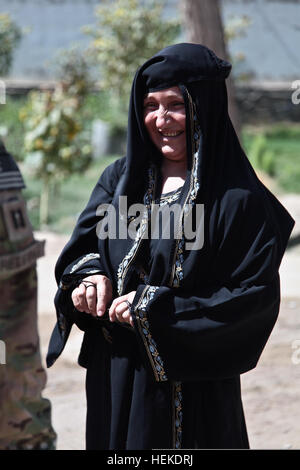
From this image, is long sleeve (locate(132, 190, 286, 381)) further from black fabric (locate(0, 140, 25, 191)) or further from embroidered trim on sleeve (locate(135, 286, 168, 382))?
black fabric (locate(0, 140, 25, 191))

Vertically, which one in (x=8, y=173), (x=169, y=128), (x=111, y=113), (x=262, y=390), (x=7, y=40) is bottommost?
(x=262, y=390)

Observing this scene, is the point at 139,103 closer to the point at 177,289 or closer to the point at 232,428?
the point at 177,289

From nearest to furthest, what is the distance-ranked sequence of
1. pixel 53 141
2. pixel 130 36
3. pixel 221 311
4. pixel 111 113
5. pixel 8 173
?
pixel 221 311 < pixel 8 173 < pixel 53 141 < pixel 130 36 < pixel 111 113

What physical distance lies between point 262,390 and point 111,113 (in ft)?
33.7

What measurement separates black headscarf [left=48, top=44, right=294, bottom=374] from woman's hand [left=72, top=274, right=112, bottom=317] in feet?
0.43

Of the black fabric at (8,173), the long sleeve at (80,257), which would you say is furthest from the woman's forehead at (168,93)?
the black fabric at (8,173)

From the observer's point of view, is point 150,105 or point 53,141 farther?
point 53,141

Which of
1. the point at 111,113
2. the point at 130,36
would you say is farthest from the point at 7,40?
the point at 130,36

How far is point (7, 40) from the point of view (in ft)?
50.1

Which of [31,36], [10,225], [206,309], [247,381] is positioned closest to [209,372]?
[206,309]

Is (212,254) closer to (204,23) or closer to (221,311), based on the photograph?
(221,311)

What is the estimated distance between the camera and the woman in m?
2.06

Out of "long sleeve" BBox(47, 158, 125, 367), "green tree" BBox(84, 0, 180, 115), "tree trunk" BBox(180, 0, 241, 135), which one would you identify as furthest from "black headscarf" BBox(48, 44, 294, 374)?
"green tree" BBox(84, 0, 180, 115)
